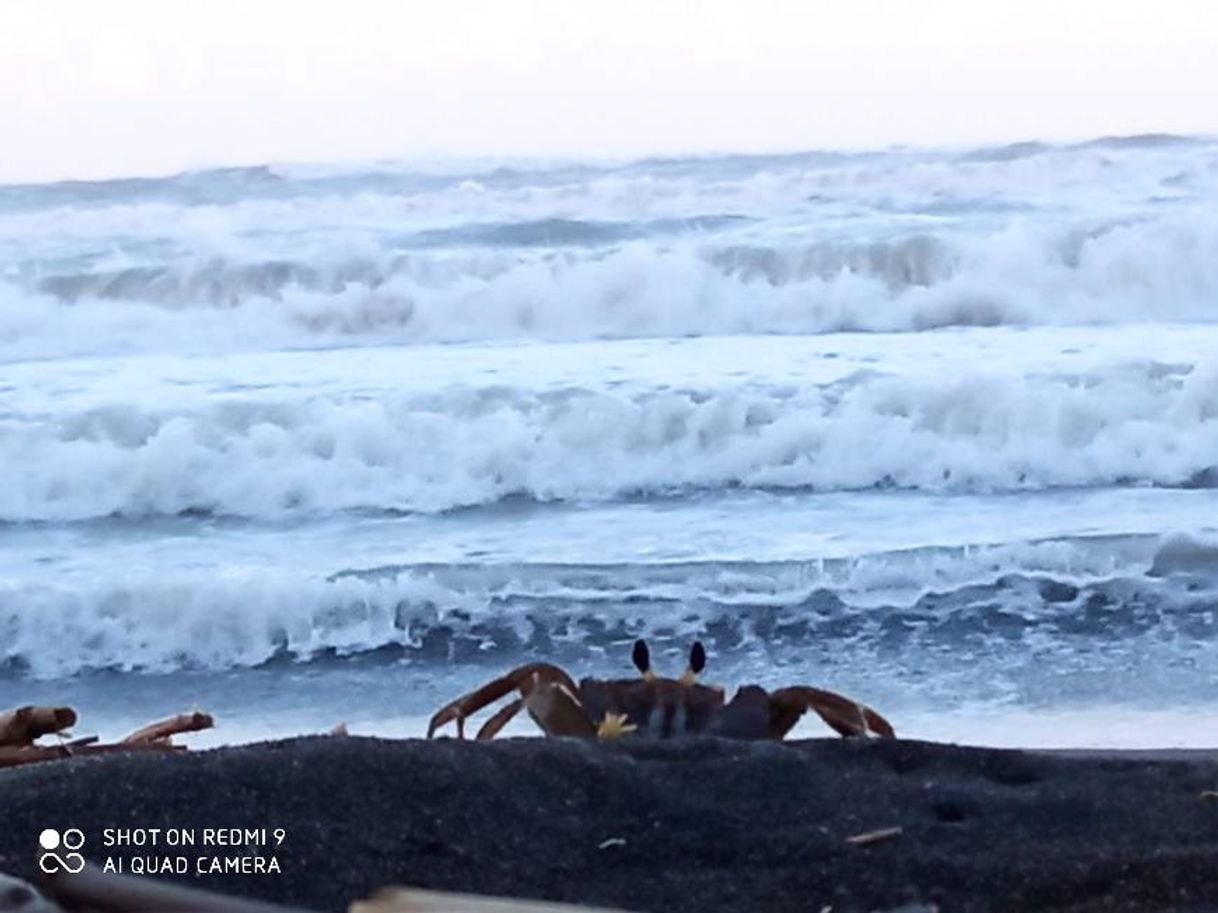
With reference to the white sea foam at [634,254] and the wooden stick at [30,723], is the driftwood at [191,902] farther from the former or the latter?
the white sea foam at [634,254]

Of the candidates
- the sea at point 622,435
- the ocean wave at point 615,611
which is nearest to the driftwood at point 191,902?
the sea at point 622,435

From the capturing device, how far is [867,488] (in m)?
5.41

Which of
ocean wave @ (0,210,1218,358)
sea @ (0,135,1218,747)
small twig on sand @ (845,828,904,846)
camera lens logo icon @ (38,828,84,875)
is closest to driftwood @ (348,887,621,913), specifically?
camera lens logo icon @ (38,828,84,875)

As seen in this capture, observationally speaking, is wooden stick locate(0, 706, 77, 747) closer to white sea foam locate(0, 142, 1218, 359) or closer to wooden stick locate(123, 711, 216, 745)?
wooden stick locate(123, 711, 216, 745)

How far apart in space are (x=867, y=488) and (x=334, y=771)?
4.40 meters

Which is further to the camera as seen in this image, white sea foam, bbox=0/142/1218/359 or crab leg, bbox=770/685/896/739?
white sea foam, bbox=0/142/1218/359

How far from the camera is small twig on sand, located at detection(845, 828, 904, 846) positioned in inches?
39.8

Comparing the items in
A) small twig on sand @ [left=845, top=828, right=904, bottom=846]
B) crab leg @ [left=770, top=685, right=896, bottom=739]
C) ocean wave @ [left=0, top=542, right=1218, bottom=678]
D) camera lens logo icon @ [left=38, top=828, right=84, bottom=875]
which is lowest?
ocean wave @ [left=0, top=542, right=1218, bottom=678]

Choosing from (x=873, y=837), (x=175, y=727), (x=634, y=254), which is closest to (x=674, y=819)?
(x=873, y=837)

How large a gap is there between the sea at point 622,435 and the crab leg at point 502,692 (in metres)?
1.46

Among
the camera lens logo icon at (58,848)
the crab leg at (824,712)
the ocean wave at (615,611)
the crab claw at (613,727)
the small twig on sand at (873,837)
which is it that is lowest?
the ocean wave at (615,611)

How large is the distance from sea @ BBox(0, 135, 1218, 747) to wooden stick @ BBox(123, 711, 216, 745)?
5.03 feet

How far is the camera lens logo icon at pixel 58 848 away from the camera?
35.0 inches

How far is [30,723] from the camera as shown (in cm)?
117
